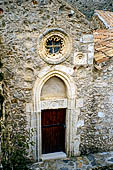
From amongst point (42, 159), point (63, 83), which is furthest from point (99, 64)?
point (42, 159)

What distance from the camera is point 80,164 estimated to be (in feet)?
17.9

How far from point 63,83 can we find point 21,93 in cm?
114

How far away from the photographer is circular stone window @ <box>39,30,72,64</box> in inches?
190

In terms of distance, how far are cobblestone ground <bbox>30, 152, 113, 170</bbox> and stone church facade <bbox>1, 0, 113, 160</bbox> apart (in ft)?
0.66

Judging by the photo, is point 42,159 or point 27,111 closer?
point 27,111

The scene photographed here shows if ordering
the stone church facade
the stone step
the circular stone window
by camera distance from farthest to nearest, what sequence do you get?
1. the stone step
2. the circular stone window
3. the stone church facade

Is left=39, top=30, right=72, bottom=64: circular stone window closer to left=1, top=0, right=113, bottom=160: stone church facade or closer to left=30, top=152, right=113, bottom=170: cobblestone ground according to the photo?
left=1, top=0, right=113, bottom=160: stone church facade

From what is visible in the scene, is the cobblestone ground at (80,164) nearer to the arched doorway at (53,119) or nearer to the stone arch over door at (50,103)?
the stone arch over door at (50,103)

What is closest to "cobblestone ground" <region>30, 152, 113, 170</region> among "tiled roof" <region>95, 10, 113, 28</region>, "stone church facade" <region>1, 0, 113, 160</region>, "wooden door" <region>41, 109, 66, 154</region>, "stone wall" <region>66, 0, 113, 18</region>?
"stone church facade" <region>1, 0, 113, 160</region>

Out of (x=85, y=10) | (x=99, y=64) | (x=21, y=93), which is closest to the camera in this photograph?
(x=21, y=93)

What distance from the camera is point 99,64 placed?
5.32 m

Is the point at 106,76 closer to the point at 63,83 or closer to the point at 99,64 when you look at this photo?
the point at 99,64

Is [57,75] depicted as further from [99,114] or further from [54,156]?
[54,156]

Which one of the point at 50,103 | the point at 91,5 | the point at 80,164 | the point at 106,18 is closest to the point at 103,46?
the point at 50,103
